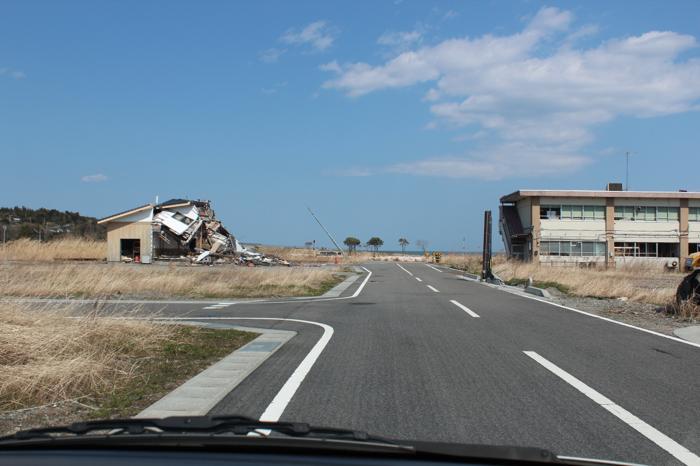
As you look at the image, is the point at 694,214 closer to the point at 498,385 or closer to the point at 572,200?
the point at 572,200

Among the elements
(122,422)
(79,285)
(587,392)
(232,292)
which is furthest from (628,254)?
(122,422)

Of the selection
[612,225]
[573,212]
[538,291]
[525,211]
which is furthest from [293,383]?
[612,225]

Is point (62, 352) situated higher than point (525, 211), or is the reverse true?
point (525, 211)

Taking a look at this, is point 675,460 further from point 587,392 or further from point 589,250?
point 589,250

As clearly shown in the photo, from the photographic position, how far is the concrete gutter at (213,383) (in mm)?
6241

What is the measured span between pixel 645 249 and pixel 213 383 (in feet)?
188

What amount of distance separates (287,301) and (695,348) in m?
13.5

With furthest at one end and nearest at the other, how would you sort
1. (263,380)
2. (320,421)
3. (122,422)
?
(263,380) < (320,421) < (122,422)

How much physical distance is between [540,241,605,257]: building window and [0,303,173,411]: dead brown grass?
162ft

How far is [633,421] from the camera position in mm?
5922

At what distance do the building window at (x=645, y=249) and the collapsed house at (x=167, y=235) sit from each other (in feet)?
109

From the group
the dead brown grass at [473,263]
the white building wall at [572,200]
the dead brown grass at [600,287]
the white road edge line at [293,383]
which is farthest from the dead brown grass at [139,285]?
the white building wall at [572,200]

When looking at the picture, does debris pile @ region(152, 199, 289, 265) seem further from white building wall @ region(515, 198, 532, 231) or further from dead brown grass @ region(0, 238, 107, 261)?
white building wall @ region(515, 198, 532, 231)

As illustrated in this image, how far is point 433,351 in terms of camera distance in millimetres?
10094
